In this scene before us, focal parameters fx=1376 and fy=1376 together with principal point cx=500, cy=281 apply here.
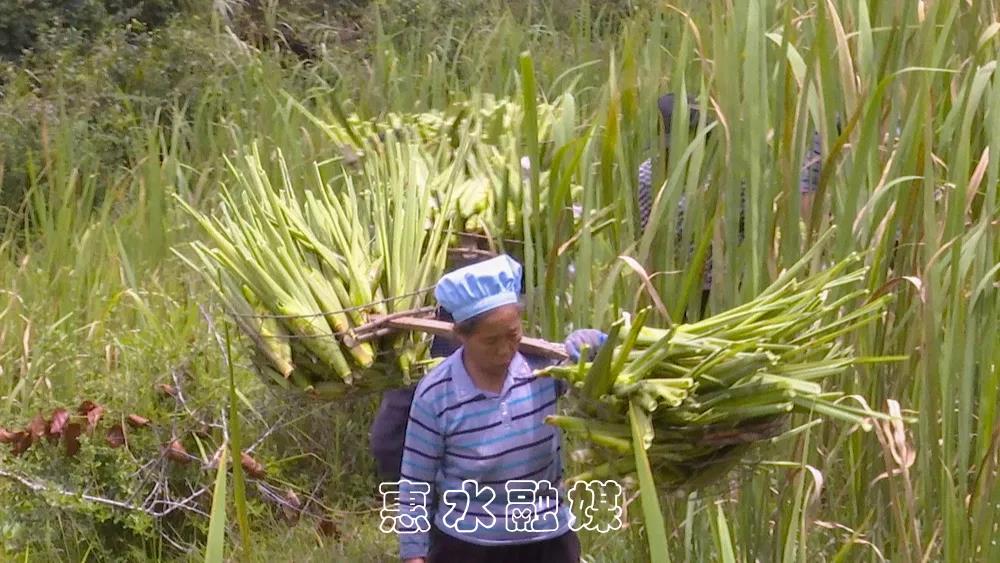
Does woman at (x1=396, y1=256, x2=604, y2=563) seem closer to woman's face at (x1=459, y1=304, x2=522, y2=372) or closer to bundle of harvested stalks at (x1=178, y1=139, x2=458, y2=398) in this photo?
woman's face at (x1=459, y1=304, x2=522, y2=372)

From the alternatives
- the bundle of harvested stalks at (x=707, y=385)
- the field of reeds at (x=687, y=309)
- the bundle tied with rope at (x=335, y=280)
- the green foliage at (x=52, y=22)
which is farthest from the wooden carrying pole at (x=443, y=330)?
the green foliage at (x=52, y=22)

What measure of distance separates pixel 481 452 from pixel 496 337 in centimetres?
22

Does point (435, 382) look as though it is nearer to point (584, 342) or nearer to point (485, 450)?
point (485, 450)

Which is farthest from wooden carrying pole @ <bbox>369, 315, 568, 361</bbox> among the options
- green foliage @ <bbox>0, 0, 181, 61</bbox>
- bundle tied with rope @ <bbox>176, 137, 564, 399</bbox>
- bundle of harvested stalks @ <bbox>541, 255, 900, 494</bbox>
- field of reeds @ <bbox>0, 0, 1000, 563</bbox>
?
green foliage @ <bbox>0, 0, 181, 61</bbox>

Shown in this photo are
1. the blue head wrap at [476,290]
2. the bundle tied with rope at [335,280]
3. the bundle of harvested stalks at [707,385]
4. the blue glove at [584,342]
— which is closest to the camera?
the bundle of harvested stalks at [707,385]

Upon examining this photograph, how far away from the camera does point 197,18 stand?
6.68 meters

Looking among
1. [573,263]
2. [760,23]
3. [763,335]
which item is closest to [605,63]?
[573,263]

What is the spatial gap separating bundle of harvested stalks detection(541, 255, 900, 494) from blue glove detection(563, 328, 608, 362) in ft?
0.23

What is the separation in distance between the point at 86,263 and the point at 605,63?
1909mm

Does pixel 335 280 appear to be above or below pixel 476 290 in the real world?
below

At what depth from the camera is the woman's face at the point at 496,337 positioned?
7.19 ft

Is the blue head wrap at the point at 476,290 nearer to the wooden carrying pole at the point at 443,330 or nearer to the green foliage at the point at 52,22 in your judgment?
the wooden carrying pole at the point at 443,330

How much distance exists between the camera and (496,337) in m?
2.21

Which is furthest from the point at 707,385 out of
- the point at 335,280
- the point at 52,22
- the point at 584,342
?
the point at 52,22
